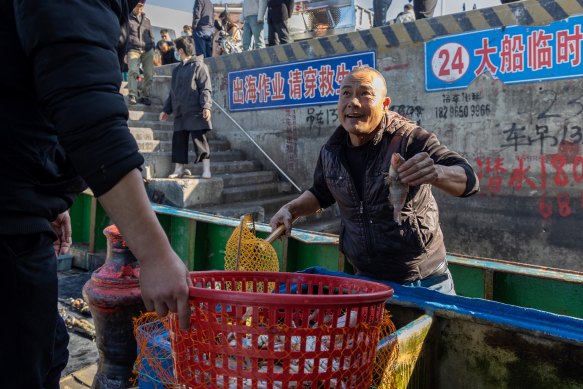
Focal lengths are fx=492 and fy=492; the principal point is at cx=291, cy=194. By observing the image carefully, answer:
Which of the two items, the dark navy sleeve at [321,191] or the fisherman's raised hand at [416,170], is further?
the dark navy sleeve at [321,191]

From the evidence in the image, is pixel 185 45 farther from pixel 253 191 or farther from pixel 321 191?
pixel 321 191

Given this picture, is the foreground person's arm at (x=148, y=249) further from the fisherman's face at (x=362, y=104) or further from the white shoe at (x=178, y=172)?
the white shoe at (x=178, y=172)

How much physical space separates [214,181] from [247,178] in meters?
1.23

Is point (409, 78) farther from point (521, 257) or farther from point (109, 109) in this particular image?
point (109, 109)

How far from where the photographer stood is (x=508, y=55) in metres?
7.00

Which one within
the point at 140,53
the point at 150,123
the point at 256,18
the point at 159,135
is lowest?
the point at 159,135

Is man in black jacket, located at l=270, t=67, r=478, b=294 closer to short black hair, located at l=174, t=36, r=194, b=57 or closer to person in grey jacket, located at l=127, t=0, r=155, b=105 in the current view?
short black hair, located at l=174, t=36, r=194, b=57

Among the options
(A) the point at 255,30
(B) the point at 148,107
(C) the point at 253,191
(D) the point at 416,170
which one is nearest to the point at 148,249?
(D) the point at 416,170

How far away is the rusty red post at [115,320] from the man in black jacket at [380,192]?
105cm

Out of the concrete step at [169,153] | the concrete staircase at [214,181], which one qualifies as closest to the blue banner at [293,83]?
the concrete step at [169,153]

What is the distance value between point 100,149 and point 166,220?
4.50 meters

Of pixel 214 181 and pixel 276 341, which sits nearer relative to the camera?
pixel 276 341

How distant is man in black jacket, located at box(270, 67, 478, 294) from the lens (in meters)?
2.83

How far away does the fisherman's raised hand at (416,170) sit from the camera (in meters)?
2.30
